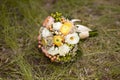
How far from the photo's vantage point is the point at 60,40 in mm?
1856

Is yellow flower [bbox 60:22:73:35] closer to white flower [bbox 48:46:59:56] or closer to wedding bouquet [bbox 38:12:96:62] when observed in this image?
wedding bouquet [bbox 38:12:96:62]

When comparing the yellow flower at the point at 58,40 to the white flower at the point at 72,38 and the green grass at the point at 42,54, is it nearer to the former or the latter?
the white flower at the point at 72,38

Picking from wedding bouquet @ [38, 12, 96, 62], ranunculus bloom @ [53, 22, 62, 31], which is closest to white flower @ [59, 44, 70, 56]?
wedding bouquet @ [38, 12, 96, 62]

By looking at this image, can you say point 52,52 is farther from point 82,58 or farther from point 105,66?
point 105,66

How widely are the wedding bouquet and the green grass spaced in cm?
10

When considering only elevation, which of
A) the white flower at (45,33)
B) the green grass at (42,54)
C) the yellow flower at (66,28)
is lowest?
the green grass at (42,54)

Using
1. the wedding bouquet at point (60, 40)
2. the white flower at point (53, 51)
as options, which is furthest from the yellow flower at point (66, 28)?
the white flower at point (53, 51)

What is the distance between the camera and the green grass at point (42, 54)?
6.21 ft

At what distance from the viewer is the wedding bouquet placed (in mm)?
1855

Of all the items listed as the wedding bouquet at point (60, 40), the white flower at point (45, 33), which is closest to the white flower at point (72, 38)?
the wedding bouquet at point (60, 40)

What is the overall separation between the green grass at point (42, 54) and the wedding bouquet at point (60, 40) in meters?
0.10

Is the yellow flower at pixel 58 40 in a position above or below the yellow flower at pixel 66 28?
below

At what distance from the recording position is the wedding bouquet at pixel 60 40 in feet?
6.09

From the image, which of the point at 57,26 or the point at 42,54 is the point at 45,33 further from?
the point at 42,54
